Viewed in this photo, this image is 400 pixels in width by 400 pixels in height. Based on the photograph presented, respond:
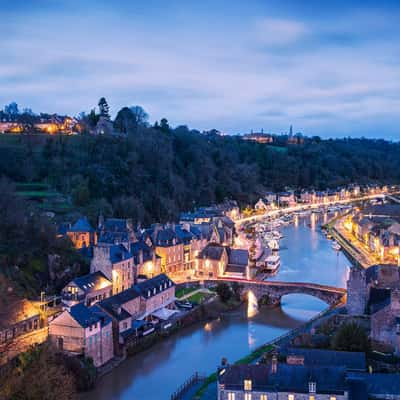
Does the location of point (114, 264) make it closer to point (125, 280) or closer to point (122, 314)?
point (125, 280)

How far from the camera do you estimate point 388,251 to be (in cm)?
4597

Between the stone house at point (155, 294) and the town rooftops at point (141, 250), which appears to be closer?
the stone house at point (155, 294)

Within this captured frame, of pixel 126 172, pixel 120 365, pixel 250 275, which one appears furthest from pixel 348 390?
pixel 126 172

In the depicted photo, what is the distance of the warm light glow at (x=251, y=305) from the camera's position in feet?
102

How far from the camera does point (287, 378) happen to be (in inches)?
667

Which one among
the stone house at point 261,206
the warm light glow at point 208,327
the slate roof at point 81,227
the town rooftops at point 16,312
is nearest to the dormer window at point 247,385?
the town rooftops at point 16,312

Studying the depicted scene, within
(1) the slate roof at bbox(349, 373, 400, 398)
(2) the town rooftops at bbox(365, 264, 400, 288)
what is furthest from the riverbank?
(1) the slate roof at bbox(349, 373, 400, 398)

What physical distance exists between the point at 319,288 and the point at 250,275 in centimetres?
690

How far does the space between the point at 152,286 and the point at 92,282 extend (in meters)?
3.24

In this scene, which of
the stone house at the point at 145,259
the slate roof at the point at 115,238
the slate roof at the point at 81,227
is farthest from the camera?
the slate roof at the point at 81,227

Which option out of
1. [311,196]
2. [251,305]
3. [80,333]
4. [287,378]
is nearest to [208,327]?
[251,305]

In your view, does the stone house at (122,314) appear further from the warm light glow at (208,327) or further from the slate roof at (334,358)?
the slate roof at (334,358)

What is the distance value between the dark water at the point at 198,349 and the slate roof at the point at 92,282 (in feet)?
14.4

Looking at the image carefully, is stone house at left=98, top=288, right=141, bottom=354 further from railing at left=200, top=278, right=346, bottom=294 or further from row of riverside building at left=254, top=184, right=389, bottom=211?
row of riverside building at left=254, top=184, right=389, bottom=211
